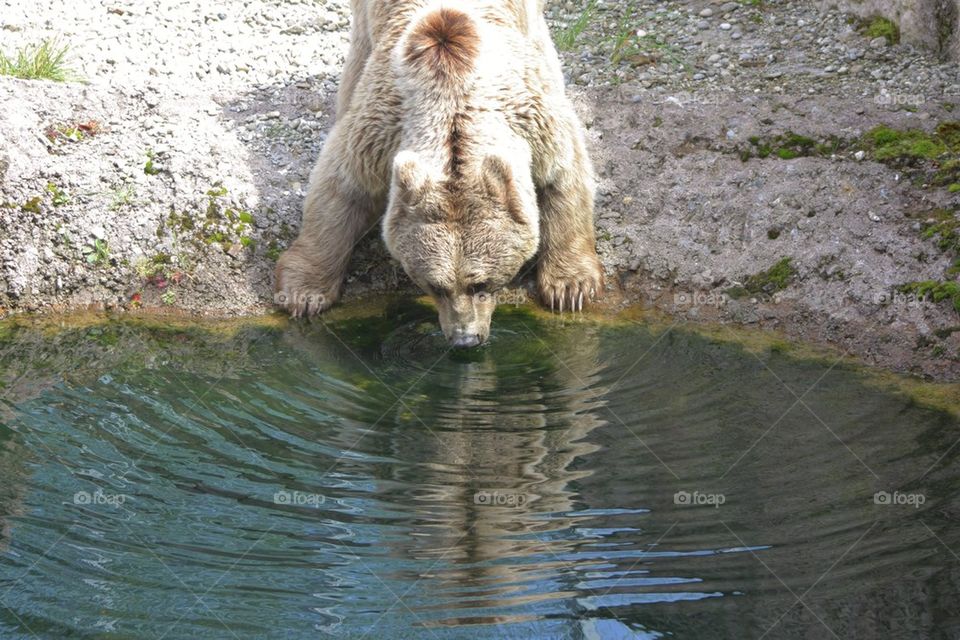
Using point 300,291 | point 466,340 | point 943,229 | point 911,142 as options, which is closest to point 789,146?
point 911,142

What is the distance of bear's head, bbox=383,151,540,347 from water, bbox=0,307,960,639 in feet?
1.39

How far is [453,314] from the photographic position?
20.9ft

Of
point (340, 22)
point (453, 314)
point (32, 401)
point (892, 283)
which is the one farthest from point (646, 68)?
point (32, 401)

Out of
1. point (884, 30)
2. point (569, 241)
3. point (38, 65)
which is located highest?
point (884, 30)

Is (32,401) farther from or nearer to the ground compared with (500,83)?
nearer to the ground

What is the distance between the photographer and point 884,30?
9336 mm

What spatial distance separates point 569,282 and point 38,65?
454cm

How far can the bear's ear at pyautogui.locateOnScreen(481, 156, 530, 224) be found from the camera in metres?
6.11

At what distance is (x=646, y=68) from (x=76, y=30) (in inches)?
191

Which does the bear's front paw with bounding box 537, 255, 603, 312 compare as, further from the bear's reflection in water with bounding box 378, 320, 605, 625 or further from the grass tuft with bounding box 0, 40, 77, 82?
the grass tuft with bounding box 0, 40, 77, 82

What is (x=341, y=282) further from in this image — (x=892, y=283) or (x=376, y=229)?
(x=892, y=283)

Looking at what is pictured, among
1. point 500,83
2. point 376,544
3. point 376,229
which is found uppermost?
point 500,83

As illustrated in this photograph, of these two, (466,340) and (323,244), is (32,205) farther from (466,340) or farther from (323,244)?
(466,340)

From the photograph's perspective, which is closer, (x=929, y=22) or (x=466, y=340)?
(x=466, y=340)
